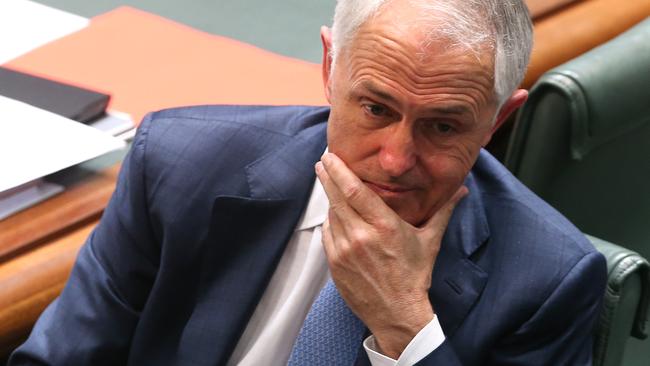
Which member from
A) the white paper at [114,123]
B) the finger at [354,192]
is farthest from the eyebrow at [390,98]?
the white paper at [114,123]

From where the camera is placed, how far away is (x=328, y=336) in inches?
58.1

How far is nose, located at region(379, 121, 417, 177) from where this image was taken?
1.34 m

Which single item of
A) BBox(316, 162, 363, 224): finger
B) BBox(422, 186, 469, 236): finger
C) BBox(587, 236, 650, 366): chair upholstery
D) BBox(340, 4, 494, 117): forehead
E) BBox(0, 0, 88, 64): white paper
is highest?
BBox(340, 4, 494, 117): forehead

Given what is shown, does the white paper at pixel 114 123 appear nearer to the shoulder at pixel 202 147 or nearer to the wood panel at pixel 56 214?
the wood panel at pixel 56 214

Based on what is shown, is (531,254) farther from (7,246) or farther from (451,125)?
(7,246)

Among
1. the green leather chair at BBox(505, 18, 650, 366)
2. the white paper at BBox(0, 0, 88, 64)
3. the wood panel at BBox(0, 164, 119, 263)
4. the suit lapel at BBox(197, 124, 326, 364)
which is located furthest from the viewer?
the white paper at BBox(0, 0, 88, 64)

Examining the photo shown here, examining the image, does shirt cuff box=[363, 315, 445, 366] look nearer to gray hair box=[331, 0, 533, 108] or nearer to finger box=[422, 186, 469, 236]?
finger box=[422, 186, 469, 236]

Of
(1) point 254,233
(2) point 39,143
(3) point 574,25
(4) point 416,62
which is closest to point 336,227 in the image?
(1) point 254,233

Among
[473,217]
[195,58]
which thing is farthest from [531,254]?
[195,58]

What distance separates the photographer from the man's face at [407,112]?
51.8 inches

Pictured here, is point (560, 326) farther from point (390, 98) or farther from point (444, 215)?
point (390, 98)

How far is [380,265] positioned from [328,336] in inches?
4.8

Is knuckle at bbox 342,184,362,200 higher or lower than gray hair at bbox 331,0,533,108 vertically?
lower

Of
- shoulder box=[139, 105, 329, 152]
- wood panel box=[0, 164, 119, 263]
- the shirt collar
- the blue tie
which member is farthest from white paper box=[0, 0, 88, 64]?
the blue tie
